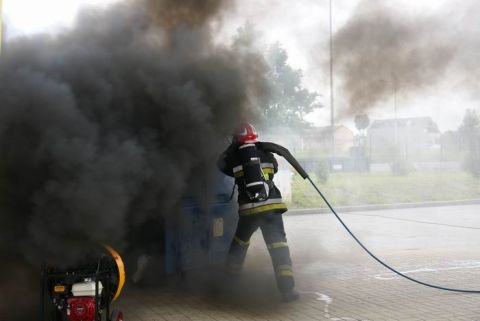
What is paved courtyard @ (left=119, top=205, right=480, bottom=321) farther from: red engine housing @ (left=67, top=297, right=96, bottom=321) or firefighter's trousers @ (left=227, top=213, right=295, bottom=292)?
red engine housing @ (left=67, top=297, right=96, bottom=321)

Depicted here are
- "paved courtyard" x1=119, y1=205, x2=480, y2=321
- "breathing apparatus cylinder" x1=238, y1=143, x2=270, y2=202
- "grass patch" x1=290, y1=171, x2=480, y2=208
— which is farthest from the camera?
"grass patch" x1=290, y1=171, x2=480, y2=208

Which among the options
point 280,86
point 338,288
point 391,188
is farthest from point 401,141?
point 338,288

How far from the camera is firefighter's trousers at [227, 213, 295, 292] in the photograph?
5.52 meters

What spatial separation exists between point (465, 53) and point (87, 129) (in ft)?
16.7

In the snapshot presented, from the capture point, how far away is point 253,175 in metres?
5.49

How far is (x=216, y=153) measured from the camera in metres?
5.98

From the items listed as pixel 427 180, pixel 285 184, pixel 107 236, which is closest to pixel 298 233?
pixel 285 184

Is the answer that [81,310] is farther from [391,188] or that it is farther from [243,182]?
[391,188]

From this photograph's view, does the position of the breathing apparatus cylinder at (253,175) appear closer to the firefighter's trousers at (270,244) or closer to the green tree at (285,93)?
the firefighter's trousers at (270,244)

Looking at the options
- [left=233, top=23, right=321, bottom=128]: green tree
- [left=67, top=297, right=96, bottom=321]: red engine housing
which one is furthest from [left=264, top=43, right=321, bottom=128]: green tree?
[left=67, top=297, right=96, bottom=321]: red engine housing

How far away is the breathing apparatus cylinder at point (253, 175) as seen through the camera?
549 centimetres

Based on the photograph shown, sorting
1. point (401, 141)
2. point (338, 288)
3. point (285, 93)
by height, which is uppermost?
point (285, 93)

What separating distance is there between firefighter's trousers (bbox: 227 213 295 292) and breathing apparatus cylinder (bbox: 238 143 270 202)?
229 mm

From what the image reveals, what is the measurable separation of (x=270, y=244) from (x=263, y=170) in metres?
0.79
